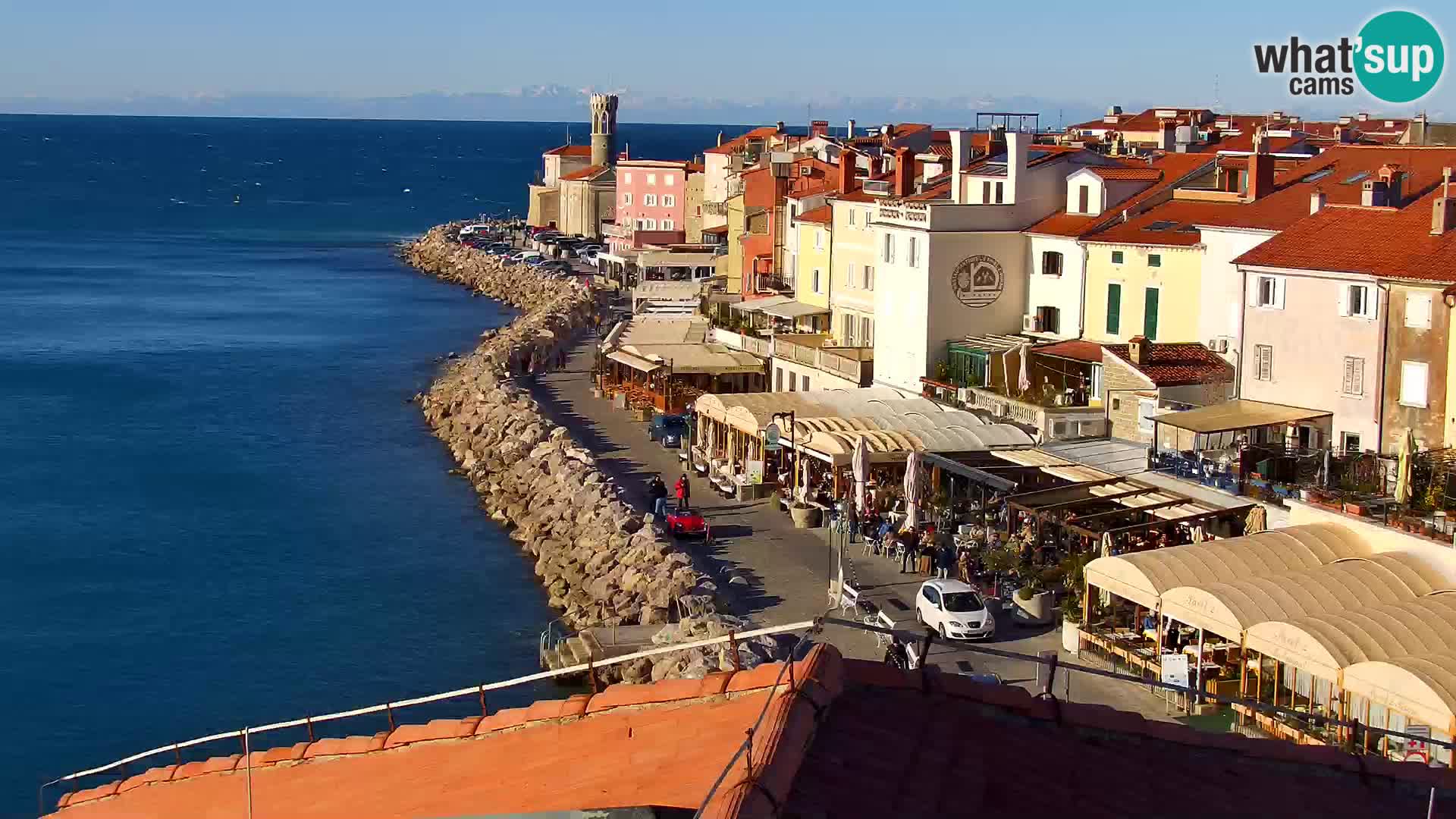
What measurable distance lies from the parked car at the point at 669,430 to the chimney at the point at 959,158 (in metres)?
7.59

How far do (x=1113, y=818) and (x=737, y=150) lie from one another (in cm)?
5917

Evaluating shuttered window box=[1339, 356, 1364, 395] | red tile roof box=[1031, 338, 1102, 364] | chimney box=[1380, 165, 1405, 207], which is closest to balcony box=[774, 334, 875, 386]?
red tile roof box=[1031, 338, 1102, 364]

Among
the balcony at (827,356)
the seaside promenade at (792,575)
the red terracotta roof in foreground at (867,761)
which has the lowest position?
the seaside promenade at (792,575)

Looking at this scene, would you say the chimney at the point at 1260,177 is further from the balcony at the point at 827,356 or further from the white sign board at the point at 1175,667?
the white sign board at the point at 1175,667

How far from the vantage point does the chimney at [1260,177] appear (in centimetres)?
2923

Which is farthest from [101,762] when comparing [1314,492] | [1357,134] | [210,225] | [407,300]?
[210,225]

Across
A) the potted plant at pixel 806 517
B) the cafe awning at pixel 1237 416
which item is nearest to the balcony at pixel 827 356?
the potted plant at pixel 806 517

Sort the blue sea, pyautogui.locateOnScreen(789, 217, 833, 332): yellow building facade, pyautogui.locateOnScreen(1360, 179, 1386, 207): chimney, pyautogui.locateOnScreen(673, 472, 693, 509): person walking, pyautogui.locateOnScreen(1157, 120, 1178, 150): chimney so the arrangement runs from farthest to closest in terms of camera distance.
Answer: pyautogui.locateOnScreen(1157, 120, 1178, 150): chimney → pyautogui.locateOnScreen(789, 217, 833, 332): yellow building facade → pyautogui.locateOnScreen(673, 472, 693, 509): person walking → pyautogui.locateOnScreen(1360, 179, 1386, 207): chimney → the blue sea

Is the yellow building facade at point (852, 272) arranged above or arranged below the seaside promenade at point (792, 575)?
above

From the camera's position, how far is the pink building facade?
7562cm

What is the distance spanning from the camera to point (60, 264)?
9969 centimetres

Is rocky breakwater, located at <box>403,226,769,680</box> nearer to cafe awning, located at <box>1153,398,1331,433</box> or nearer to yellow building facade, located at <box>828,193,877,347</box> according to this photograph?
yellow building facade, located at <box>828,193,877,347</box>

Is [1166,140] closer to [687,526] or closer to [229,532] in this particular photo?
[687,526]

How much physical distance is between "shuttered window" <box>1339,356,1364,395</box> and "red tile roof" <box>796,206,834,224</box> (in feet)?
55.2
